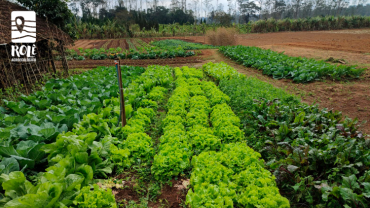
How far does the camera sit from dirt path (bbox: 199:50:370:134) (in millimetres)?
6641

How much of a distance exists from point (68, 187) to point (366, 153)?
4626 millimetres

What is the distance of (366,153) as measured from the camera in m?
3.53

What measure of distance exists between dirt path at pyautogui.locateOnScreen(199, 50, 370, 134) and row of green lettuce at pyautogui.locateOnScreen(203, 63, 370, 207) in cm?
147

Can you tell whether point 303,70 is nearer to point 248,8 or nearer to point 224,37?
point 224,37

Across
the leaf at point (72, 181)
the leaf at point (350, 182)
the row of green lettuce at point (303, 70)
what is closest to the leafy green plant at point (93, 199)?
the leaf at point (72, 181)

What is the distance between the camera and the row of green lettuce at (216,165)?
10.2 feet

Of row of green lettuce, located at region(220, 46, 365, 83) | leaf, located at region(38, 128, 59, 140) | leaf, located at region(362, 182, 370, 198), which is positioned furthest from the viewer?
row of green lettuce, located at region(220, 46, 365, 83)

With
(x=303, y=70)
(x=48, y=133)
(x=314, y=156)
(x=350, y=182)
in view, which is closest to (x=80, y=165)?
(x=48, y=133)

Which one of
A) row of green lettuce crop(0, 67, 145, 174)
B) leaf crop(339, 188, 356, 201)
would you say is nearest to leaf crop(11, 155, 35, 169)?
row of green lettuce crop(0, 67, 145, 174)

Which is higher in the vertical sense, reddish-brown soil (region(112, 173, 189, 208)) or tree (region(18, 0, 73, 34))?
tree (region(18, 0, 73, 34))

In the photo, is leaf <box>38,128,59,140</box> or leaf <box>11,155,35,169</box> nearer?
leaf <box>11,155,35,169</box>

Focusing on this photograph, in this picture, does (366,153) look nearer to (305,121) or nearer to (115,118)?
(305,121)

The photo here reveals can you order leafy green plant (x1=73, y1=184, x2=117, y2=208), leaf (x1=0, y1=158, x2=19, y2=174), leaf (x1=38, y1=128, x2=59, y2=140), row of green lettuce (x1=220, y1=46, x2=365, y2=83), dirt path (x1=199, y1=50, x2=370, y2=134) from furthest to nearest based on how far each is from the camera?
row of green lettuce (x1=220, y1=46, x2=365, y2=83), dirt path (x1=199, y1=50, x2=370, y2=134), leaf (x1=38, y1=128, x2=59, y2=140), leaf (x1=0, y1=158, x2=19, y2=174), leafy green plant (x1=73, y1=184, x2=117, y2=208)

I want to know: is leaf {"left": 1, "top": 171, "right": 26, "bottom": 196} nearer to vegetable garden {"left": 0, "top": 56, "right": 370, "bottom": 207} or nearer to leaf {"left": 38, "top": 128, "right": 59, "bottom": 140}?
vegetable garden {"left": 0, "top": 56, "right": 370, "bottom": 207}
